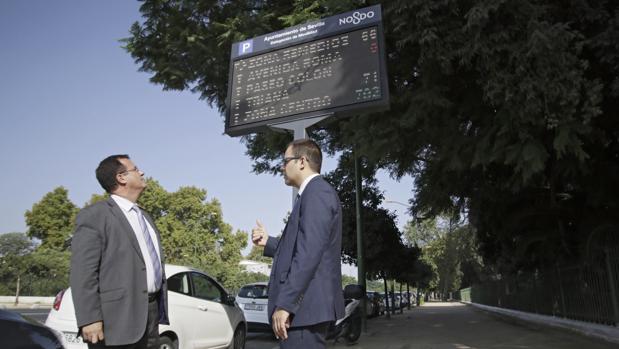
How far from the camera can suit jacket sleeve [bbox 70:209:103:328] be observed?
288 centimetres

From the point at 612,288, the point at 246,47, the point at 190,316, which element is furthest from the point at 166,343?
the point at 612,288

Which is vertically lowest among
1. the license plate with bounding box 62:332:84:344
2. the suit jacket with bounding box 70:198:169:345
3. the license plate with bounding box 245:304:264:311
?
the license plate with bounding box 62:332:84:344

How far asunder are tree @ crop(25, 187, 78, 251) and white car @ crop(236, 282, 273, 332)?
37.3 metres

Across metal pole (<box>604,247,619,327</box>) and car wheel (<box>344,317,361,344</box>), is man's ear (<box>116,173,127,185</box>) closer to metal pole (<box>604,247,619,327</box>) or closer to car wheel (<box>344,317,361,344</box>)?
car wheel (<box>344,317,361,344</box>)

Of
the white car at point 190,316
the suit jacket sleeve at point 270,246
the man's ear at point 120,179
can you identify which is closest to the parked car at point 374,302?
the white car at point 190,316

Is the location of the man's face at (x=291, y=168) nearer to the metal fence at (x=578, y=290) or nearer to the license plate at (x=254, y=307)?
the metal fence at (x=578, y=290)

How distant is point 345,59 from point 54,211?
45942 millimetres

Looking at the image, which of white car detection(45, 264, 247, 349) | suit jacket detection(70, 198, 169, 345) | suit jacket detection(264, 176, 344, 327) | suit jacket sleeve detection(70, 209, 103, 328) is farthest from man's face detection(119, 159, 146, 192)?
white car detection(45, 264, 247, 349)

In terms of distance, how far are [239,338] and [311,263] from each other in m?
6.45

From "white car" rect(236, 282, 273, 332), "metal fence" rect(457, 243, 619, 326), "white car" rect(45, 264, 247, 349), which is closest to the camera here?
"white car" rect(45, 264, 247, 349)

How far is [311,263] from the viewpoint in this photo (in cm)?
273

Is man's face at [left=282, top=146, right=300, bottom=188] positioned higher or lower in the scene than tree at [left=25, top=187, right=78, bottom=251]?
lower

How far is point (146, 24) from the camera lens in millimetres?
10312

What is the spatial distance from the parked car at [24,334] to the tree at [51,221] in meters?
45.7
